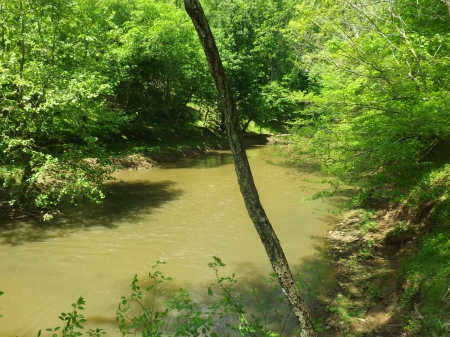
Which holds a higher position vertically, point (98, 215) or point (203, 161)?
point (203, 161)

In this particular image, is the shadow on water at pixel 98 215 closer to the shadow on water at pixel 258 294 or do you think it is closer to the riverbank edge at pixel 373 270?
the shadow on water at pixel 258 294

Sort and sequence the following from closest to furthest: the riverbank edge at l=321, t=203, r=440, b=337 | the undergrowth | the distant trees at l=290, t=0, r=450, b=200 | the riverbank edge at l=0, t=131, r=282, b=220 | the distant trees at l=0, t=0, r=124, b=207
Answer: the undergrowth, the riverbank edge at l=321, t=203, r=440, b=337, the distant trees at l=290, t=0, r=450, b=200, the distant trees at l=0, t=0, r=124, b=207, the riverbank edge at l=0, t=131, r=282, b=220

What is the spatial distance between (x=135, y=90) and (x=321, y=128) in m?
16.5

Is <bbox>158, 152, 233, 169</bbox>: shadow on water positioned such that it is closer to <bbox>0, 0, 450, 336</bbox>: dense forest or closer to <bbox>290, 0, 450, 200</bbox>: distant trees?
<bbox>0, 0, 450, 336</bbox>: dense forest

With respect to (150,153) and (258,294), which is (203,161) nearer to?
(150,153)

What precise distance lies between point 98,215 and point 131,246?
2.81m

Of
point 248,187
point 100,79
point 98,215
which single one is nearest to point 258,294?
point 248,187

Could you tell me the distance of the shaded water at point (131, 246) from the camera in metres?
5.62

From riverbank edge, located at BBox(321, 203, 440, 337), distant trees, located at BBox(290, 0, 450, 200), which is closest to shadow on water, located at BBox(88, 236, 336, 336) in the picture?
riverbank edge, located at BBox(321, 203, 440, 337)

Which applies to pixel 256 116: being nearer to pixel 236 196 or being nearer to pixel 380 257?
pixel 236 196

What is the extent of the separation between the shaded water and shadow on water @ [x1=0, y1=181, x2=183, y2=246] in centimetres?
3

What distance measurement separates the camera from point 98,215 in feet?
32.9

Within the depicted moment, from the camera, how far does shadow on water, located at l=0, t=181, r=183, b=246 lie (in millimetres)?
8374

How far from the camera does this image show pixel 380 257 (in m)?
6.67
